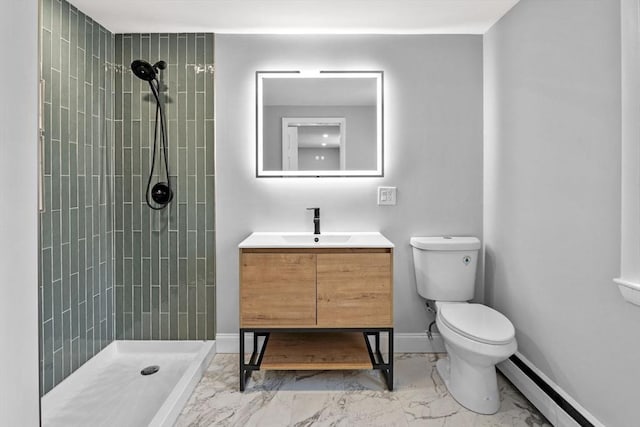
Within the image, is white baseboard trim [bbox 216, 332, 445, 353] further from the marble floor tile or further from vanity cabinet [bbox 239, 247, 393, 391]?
vanity cabinet [bbox 239, 247, 393, 391]

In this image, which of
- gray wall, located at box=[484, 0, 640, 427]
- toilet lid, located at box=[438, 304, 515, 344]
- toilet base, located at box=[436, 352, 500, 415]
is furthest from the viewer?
toilet base, located at box=[436, 352, 500, 415]

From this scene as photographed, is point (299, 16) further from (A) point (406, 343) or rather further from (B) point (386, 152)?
(A) point (406, 343)

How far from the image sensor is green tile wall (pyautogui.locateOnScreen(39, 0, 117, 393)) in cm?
199

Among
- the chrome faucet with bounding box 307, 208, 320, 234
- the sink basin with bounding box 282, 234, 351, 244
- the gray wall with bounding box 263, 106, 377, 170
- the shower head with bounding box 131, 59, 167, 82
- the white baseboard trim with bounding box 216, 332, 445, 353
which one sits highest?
the shower head with bounding box 131, 59, 167, 82

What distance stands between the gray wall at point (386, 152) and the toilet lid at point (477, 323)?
0.53 meters

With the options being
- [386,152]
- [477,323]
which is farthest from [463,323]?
[386,152]

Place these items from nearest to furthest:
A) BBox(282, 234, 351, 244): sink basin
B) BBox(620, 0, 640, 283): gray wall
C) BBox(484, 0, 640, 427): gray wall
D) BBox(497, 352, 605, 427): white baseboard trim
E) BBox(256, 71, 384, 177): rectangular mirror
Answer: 1. BBox(620, 0, 640, 283): gray wall
2. BBox(484, 0, 640, 427): gray wall
3. BBox(497, 352, 605, 427): white baseboard trim
4. BBox(282, 234, 351, 244): sink basin
5. BBox(256, 71, 384, 177): rectangular mirror

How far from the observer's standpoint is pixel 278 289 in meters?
2.15

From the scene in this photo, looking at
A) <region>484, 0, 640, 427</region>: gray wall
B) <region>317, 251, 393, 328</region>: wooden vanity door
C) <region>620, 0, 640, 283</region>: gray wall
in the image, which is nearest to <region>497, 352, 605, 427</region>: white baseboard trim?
<region>484, 0, 640, 427</region>: gray wall

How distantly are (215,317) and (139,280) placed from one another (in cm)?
57

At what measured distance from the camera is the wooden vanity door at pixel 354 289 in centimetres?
215

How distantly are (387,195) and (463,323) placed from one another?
98cm

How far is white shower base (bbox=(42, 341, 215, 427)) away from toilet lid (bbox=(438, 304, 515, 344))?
4.78 feet
